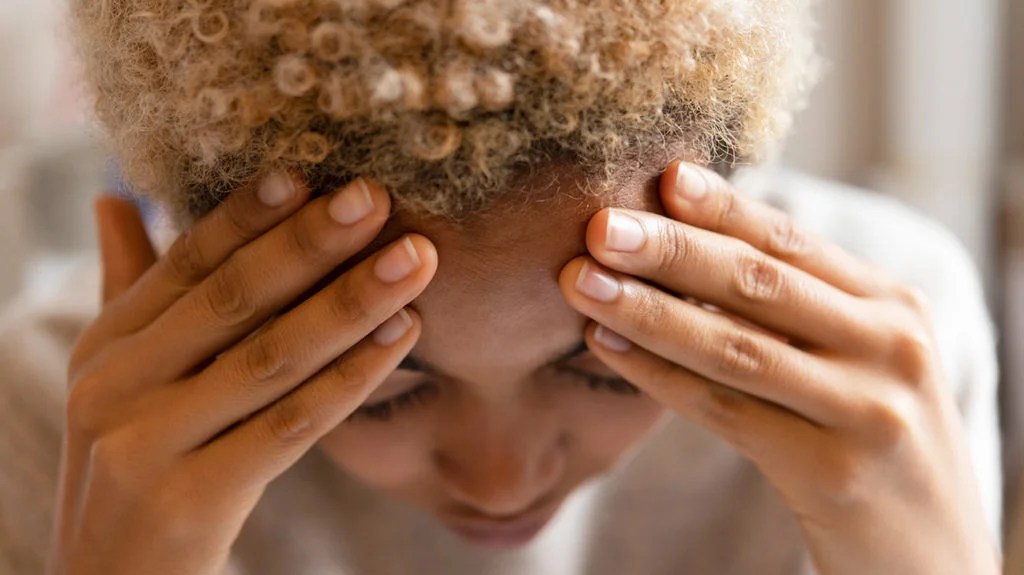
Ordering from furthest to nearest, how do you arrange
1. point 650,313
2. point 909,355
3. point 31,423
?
1. point 31,423
2. point 909,355
3. point 650,313

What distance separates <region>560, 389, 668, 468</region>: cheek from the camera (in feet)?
2.31

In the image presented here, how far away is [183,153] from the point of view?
0.59m

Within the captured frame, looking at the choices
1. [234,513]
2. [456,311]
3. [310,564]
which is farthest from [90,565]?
[456,311]

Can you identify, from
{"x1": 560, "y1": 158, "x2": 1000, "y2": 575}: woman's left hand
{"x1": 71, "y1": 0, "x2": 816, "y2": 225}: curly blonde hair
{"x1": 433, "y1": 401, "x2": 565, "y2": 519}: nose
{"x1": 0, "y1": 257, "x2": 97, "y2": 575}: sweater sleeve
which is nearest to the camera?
{"x1": 71, "y1": 0, "x2": 816, "y2": 225}: curly blonde hair

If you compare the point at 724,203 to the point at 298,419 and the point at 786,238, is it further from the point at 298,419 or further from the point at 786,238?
the point at 298,419

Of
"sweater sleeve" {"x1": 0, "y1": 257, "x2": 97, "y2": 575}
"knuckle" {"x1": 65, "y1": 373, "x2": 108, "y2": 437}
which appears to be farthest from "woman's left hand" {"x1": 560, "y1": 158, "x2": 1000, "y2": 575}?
"sweater sleeve" {"x1": 0, "y1": 257, "x2": 97, "y2": 575}

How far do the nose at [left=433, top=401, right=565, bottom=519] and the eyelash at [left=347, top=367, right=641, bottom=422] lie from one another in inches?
1.2

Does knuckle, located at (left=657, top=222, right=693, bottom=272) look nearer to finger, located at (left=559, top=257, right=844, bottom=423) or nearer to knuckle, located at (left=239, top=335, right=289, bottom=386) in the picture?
finger, located at (left=559, top=257, right=844, bottom=423)

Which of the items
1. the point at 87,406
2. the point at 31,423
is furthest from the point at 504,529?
the point at 31,423

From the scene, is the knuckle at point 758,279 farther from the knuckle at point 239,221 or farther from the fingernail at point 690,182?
the knuckle at point 239,221

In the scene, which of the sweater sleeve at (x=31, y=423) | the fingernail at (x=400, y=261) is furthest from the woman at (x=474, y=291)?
the sweater sleeve at (x=31, y=423)

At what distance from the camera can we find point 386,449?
705 millimetres

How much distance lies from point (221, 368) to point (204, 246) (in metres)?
0.07

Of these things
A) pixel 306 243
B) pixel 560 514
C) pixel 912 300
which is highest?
pixel 306 243
